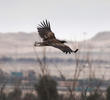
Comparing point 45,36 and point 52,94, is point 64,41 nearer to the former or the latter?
point 45,36

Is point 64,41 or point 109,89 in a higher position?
point 64,41

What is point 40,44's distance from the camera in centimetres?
1198

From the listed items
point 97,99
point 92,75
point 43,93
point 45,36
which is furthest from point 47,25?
point 43,93

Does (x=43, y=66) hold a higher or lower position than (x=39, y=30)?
lower

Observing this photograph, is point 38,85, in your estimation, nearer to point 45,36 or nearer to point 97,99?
point 97,99

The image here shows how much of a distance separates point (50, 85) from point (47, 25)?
2724 cm

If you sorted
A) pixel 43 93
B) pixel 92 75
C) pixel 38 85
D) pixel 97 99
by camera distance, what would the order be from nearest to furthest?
1. pixel 92 75
2. pixel 97 99
3. pixel 43 93
4. pixel 38 85

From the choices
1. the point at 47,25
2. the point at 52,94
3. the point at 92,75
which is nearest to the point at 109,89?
the point at 52,94

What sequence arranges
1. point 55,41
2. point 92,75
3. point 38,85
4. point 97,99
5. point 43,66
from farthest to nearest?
point 38,85
point 97,99
point 92,75
point 43,66
point 55,41

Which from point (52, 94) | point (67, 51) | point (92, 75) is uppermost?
point (67, 51)

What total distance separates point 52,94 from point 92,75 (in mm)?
14458

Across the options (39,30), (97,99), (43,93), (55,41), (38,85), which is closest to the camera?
(55,41)

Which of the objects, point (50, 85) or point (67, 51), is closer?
point (67, 51)

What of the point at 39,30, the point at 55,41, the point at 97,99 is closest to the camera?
the point at 55,41
